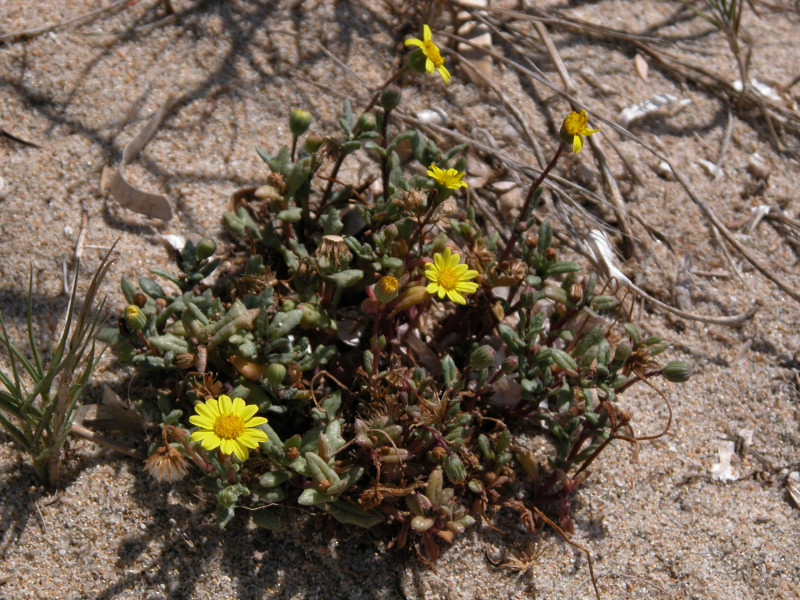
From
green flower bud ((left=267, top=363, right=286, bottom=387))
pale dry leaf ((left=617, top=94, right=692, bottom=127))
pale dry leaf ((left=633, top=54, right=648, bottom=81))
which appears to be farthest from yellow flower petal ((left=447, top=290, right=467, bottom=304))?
pale dry leaf ((left=633, top=54, right=648, bottom=81))

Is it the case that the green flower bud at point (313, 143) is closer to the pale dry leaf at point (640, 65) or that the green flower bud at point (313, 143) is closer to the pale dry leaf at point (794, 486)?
the pale dry leaf at point (640, 65)

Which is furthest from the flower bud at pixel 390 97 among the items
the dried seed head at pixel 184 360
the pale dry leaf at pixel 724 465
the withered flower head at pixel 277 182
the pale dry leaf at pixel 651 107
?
the pale dry leaf at pixel 724 465

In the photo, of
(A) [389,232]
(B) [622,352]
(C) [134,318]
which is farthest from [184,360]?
(B) [622,352]

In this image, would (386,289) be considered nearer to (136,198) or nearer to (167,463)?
(167,463)

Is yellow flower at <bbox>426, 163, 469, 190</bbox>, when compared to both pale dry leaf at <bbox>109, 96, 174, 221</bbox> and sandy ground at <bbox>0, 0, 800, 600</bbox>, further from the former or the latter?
pale dry leaf at <bbox>109, 96, 174, 221</bbox>

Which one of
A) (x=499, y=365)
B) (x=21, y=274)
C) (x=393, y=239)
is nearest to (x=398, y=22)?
(x=393, y=239)

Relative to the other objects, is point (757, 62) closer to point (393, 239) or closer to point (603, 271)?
point (603, 271)

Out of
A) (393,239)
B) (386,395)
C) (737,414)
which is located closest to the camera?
(386,395)
